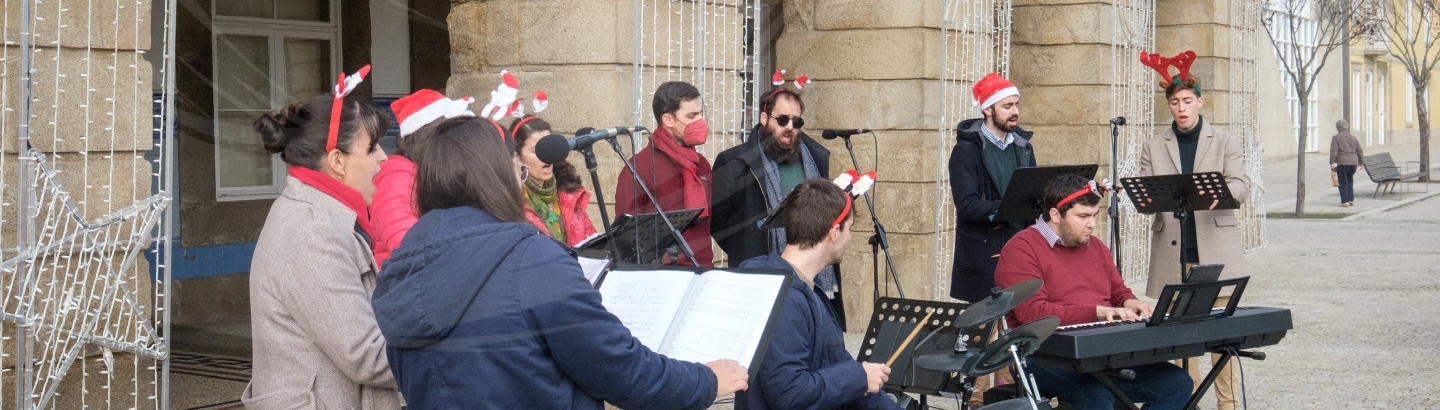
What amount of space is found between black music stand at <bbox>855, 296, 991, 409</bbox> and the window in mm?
6094

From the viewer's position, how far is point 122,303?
4.88 metres

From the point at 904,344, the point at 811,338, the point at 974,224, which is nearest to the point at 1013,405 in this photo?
the point at 904,344

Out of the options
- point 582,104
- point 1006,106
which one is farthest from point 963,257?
point 582,104

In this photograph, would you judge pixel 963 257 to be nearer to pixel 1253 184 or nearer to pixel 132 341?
pixel 132 341

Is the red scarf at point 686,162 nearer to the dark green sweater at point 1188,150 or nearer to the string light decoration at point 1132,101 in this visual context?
the dark green sweater at point 1188,150

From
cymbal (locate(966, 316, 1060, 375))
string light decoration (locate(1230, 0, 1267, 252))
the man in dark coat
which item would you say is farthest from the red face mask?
string light decoration (locate(1230, 0, 1267, 252))

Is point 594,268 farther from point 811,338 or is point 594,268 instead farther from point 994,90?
point 994,90

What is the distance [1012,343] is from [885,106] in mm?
4874

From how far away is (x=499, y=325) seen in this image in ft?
8.24

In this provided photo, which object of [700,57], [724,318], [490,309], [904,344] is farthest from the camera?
[700,57]

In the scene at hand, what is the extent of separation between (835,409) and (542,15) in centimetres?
344

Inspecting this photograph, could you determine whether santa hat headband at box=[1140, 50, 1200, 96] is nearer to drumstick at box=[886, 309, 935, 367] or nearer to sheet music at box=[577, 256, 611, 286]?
drumstick at box=[886, 309, 935, 367]

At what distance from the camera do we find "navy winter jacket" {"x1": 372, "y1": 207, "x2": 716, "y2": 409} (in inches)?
98.7

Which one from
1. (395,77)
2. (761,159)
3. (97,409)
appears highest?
(395,77)
